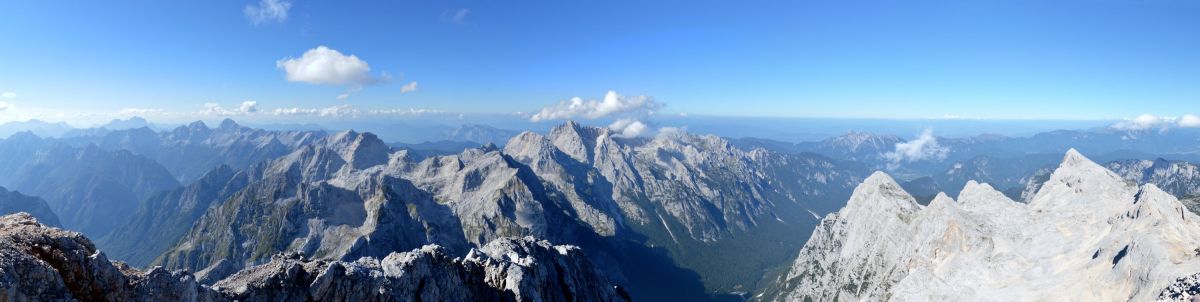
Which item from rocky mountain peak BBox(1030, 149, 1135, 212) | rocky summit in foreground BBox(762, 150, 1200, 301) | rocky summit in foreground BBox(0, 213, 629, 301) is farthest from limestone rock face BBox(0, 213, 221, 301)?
rocky mountain peak BBox(1030, 149, 1135, 212)

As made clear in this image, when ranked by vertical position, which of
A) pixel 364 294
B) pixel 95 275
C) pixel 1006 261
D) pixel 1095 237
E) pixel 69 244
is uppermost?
pixel 69 244

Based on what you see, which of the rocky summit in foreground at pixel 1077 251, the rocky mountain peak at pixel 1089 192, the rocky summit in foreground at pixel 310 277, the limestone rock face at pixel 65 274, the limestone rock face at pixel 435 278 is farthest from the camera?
the rocky mountain peak at pixel 1089 192

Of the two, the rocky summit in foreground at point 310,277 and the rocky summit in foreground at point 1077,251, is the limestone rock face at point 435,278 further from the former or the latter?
the rocky summit in foreground at point 1077,251

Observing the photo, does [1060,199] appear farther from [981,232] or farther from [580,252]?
[580,252]

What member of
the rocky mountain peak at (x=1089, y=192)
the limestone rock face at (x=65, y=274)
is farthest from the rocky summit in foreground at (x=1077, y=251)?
the limestone rock face at (x=65, y=274)

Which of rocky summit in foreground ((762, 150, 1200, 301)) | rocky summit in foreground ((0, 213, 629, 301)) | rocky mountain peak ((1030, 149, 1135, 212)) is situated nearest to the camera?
rocky summit in foreground ((0, 213, 629, 301))

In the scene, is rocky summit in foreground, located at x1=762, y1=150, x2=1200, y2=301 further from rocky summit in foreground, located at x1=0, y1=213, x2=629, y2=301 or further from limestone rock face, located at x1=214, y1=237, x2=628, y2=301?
rocky summit in foreground, located at x1=0, y1=213, x2=629, y2=301

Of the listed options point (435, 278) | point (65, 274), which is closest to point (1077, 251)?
point (435, 278)

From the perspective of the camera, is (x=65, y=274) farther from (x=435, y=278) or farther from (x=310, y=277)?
(x=435, y=278)

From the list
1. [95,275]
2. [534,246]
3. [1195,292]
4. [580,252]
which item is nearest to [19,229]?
[95,275]
